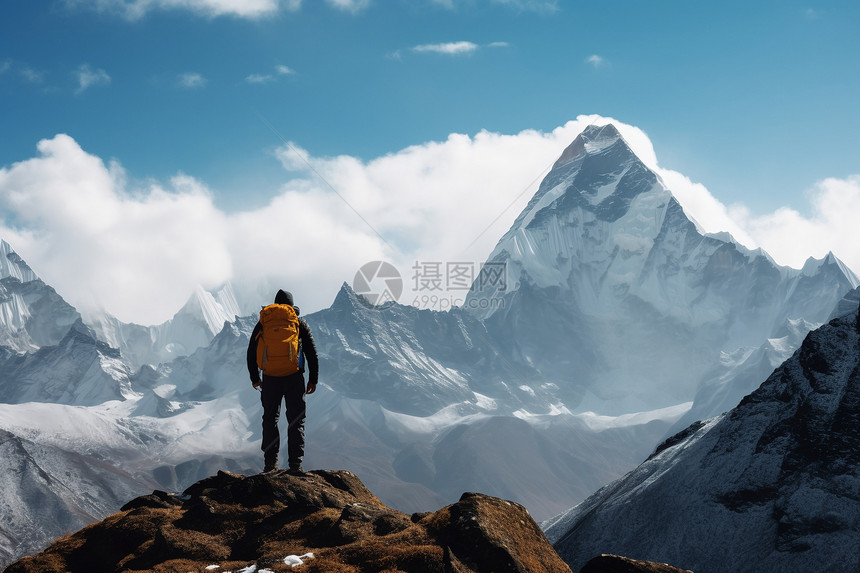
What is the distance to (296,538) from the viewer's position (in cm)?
1748

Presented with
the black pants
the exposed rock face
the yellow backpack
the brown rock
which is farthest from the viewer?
the black pants

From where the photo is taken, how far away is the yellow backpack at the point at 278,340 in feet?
71.0

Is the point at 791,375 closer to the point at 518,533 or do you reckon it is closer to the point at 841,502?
the point at 841,502

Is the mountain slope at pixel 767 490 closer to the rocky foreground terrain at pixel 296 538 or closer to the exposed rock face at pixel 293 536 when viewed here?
the rocky foreground terrain at pixel 296 538

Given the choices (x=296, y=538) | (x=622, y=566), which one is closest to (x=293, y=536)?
(x=296, y=538)

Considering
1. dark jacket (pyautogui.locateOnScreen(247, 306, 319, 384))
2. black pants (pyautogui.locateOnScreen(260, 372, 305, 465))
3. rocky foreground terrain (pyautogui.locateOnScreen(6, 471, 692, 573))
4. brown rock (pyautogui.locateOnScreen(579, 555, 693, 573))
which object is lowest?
brown rock (pyautogui.locateOnScreen(579, 555, 693, 573))

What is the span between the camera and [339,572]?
15148 millimetres

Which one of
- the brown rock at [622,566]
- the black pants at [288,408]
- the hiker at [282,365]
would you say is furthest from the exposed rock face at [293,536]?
the hiker at [282,365]

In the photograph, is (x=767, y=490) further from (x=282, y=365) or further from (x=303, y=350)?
(x=282, y=365)

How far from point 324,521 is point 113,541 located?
5328 mm

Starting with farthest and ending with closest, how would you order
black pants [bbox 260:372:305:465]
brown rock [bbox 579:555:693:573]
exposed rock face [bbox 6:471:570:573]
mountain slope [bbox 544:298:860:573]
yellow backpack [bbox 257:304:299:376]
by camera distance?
1. mountain slope [bbox 544:298:860:573]
2. black pants [bbox 260:372:305:465]
3. yellow backpack [bbox 257:304:299:376]
4. brown rock [bbox 579:555:693:573]
5. exposed rock face [bbox 6:471:570:573]

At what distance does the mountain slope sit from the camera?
39125 millimetres

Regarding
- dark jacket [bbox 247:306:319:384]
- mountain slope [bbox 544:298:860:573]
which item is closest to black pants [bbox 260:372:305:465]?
dark jacket [bbox 247:306:319:384]

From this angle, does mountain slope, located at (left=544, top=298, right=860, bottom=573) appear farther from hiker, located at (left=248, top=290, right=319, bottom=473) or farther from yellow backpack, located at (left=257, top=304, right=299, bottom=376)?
yellow backpack, located at (left=257, top=304, right=299, bottom=376)
